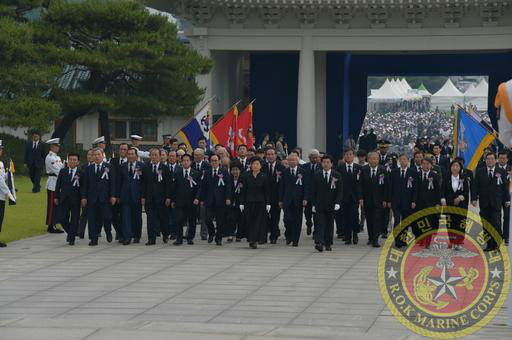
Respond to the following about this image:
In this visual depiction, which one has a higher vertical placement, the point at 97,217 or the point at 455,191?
the point at 455,191

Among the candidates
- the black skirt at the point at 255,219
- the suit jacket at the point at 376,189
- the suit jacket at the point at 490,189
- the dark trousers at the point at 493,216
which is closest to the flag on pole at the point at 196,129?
the black skirt at the point at 255,219

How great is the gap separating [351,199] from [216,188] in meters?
2.35

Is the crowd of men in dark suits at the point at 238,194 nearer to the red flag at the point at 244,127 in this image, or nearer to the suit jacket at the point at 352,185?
the suit jacket at the point at 352,185

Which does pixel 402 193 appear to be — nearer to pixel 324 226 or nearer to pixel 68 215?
pixel 324 226

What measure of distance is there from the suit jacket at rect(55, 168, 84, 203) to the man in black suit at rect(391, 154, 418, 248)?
17.6 ft

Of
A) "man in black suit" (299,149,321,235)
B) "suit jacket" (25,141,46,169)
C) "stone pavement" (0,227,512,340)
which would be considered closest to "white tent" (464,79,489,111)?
"suit jacket" (25,141,46,169)

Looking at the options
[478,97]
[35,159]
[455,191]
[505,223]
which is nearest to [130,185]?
[455,191]

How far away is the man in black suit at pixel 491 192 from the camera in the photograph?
59.4ft

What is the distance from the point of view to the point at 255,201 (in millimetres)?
18766

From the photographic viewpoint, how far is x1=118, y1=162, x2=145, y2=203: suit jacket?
19062 mm

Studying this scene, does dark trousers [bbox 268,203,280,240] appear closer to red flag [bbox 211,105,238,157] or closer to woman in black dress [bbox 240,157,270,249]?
woman in black dress [bbox 240,157,270,249]

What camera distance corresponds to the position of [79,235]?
19.7 meters

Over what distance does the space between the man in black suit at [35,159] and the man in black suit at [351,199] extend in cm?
1245

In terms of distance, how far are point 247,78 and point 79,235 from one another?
2567cm
